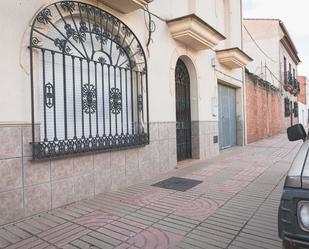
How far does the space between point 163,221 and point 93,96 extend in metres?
2.18

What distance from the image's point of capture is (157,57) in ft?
19.4

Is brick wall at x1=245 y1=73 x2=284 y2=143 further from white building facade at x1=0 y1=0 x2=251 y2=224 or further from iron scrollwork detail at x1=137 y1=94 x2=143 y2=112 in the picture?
iron scrollwork detail at x1=137 y1=94 x2=143 y2=112

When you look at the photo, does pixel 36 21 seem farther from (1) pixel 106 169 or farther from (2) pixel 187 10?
(2) pixel 187 10

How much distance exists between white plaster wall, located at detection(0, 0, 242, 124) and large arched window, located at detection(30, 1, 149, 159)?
0.14 metres

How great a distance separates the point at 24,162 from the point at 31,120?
1.70ft

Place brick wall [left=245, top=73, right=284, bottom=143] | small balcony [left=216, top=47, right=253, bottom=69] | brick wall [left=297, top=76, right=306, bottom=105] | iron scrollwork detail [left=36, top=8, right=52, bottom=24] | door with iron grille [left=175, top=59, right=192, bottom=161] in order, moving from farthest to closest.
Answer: brick wall [left=297, top=76, right=306, bottom=105]
brick wall [left=245, top=73, right=284, bottom=143]
small balcony [left=216, top=47, right=253, bottom=69]
door with iron grille [left=175, top=59, right=192, bottom=161]
iron scrollwork detail [left=36, top=8, right=52, bottom=24]

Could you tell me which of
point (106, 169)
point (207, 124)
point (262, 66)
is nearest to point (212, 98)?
point (207, 124)

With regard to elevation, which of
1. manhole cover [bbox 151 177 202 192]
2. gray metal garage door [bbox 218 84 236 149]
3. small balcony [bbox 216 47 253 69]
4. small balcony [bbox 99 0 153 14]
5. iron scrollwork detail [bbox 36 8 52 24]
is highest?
small balcony [bbox 216 47 253 69]

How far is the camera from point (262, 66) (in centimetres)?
1877

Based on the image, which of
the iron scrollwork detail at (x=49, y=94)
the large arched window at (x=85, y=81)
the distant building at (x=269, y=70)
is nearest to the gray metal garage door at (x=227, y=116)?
the distant building at (x=269, y=70)

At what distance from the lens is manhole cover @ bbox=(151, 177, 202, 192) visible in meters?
4.84

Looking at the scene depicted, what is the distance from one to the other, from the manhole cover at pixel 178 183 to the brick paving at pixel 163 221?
0.17 metres

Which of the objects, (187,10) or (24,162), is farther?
(187,10)

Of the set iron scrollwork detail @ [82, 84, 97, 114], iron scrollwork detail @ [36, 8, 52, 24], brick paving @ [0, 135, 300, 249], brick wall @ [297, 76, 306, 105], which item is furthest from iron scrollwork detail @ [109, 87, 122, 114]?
brick wall @ [297, 76, 306, 105]
